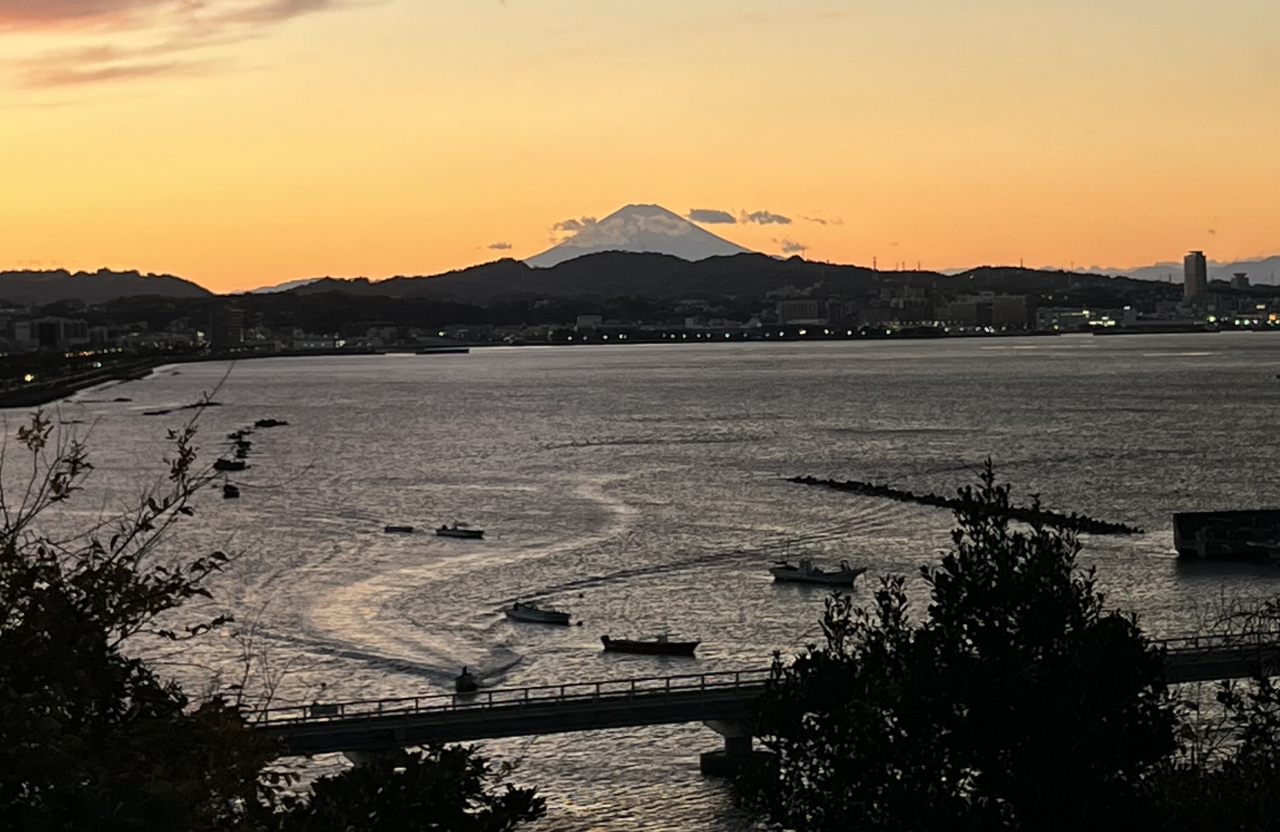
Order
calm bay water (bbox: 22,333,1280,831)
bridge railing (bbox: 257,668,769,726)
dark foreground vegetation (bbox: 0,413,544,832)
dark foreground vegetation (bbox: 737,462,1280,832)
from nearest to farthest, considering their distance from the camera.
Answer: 1. dark foreground vegetation (bbox: 0,413,544,832)
2. dark foreground vegetation (bbox: 737,462,1280,832)
3. bridge railing (bbox: 257,668,769,726)
4. calm bay water (bbox: 22,333,1280,831)

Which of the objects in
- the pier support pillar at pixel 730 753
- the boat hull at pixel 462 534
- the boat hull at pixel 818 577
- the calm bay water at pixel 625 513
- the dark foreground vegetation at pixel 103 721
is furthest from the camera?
the boat hull at pixel 462 534

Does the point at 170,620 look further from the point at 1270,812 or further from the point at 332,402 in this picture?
the point at 332,402

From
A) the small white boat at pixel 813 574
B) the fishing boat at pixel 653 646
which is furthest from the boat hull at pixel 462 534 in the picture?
the fishing boat at pixel 653 646

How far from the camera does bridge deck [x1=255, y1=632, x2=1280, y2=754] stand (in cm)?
1309

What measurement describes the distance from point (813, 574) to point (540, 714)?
1048 cm

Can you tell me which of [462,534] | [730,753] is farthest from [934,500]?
[730,753]

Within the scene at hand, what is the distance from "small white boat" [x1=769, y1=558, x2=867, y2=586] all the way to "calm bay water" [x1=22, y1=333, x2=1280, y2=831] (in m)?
0.37

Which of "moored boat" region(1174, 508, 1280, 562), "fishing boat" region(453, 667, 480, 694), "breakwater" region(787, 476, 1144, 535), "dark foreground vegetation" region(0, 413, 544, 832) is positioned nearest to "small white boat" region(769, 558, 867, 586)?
"breakwater" region(787, 476, 1144, 535)

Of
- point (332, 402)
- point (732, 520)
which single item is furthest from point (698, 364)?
point (732, 520)

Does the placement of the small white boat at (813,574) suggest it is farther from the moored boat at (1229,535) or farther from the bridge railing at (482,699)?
the bridge railing at (482,699)

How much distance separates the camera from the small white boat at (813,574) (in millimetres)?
23609

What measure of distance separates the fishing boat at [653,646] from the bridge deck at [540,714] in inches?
150

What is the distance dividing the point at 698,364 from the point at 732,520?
98.9 m

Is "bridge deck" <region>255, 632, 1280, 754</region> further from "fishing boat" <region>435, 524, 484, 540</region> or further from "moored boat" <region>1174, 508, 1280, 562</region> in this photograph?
"fishing boat" <region>435, 524, 484, 540</region>
